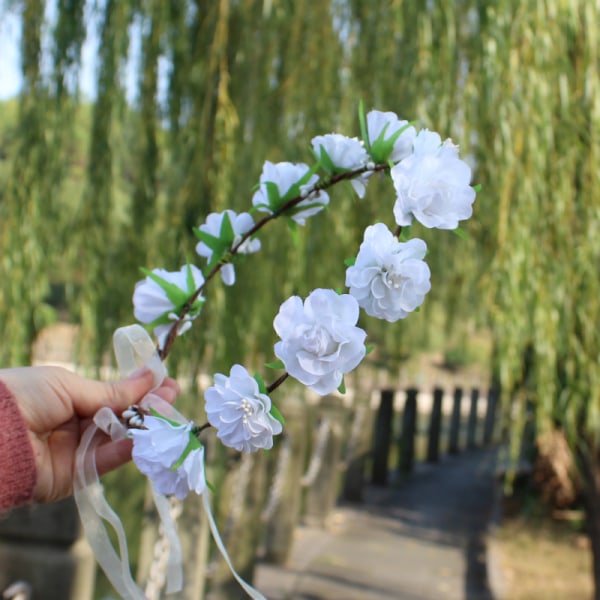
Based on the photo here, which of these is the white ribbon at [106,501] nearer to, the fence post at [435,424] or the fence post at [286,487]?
the fence post at [286,487]

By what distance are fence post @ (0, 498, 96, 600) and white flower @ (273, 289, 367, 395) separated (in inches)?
71.6

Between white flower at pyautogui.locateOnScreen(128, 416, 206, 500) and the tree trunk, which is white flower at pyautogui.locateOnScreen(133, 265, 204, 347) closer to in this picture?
white flower at pyautogui.locateOnScreen(128, 416, 206, 500)

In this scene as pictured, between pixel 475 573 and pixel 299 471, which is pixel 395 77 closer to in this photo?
pixel 299 471

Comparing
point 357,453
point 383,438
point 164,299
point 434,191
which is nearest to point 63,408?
point 164,299

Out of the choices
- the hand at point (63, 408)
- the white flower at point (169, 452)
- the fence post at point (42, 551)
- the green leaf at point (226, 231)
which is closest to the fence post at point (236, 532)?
the fence post at point (42, 551)

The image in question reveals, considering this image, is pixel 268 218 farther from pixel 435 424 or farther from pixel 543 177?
pixel 435 424

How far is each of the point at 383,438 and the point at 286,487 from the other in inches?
127

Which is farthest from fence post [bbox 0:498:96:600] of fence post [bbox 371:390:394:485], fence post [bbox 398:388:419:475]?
fence post [bbox 398:388:419:475]

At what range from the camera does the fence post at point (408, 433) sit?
8914mm

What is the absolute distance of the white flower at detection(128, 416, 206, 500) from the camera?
44.0 inches

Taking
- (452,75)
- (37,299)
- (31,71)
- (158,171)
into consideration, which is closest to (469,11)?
(452,75)

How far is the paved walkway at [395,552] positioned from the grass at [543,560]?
0.17m

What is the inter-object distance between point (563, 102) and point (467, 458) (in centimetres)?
914

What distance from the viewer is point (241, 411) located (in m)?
1.07
